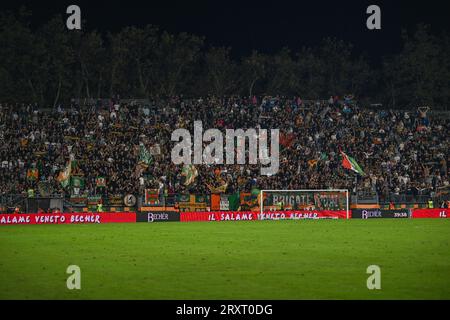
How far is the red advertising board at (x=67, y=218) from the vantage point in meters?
48.8

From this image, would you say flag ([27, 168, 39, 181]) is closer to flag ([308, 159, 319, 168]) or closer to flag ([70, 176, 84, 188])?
flag ([70, 176, 84, 188])

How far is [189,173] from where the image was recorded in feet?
186

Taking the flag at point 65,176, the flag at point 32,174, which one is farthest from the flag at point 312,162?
the flag at point 32,174

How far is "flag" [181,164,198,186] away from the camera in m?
56.5

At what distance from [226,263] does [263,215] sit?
1177 inches

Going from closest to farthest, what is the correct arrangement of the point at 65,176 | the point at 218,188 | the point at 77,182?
the point at 77,182 < the point at 65,176 < the point at 218,188

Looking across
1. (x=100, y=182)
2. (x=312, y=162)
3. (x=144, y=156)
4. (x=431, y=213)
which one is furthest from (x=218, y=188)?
(x=431, y=213)

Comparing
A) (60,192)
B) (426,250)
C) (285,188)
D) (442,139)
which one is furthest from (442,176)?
(426,250)

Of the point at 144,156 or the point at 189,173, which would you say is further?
the point at 144,156

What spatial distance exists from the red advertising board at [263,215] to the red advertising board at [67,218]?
175 inches

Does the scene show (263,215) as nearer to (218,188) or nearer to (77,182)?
(218,188)

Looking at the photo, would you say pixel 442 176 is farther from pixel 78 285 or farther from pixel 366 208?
pixel 78 285
